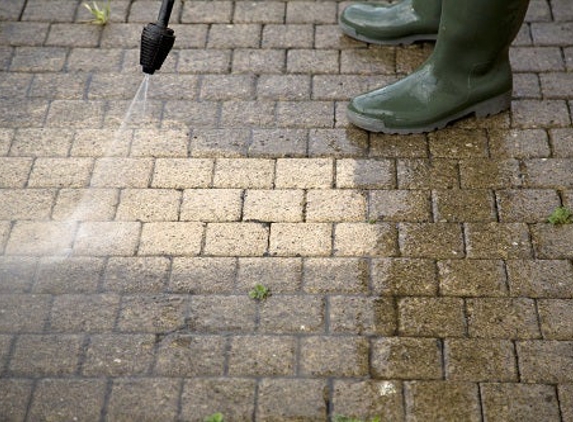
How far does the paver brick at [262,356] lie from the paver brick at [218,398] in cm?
5

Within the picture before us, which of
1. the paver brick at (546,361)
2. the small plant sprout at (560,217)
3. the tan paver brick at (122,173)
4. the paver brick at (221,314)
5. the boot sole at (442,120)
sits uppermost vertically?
the boot sole at (442,120)

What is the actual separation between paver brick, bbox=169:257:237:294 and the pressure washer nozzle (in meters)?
0.73

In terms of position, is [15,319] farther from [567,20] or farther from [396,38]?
[567,20]

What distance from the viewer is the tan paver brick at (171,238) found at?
341 cm

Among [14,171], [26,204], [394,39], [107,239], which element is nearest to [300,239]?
[107,239]

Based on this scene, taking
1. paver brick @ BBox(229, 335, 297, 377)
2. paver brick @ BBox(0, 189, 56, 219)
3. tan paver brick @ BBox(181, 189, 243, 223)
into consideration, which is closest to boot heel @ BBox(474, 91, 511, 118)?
tan paver brick @ BBox(181, 189, 243, 223)

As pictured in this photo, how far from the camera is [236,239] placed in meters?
3.46

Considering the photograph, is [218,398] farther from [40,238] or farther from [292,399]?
[40,238]

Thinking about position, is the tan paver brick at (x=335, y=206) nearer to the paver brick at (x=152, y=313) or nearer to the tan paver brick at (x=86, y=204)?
the paver brick at (x=152, y=313)

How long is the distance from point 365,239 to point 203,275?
0.62 m

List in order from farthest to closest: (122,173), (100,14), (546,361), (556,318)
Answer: (100,14) → (122,173) → (556,318) → (546,361)

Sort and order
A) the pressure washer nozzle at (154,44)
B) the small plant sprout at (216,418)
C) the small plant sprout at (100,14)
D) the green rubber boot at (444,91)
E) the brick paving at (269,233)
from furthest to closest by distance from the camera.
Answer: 1. the small plant sprout at (100,14)
2. the green rubber boot at (444,91)
3. the pressure washer nozzle at (154,44)
4. the brick paving at (269,233)
5. the small plant sprout at (216,418)

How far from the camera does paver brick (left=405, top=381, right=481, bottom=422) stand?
2857 mm

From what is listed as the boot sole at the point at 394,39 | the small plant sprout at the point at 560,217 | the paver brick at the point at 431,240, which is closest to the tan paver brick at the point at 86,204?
the paver brick at the point at 431,240
